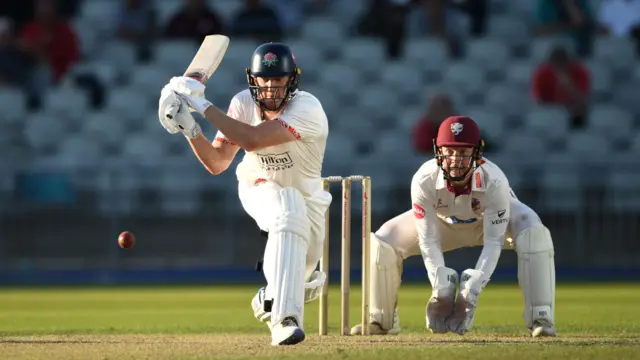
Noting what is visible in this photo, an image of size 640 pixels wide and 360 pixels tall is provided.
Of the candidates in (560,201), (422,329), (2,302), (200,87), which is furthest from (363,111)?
(200,87)

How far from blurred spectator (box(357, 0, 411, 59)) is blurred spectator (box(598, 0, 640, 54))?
2.38 metres

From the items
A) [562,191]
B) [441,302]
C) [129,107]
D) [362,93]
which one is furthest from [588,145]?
[441,302]

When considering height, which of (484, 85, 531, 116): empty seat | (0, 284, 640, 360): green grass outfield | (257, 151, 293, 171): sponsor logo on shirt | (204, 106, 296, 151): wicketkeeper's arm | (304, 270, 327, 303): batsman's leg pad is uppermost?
(484, 85, 531, 116): empty seat

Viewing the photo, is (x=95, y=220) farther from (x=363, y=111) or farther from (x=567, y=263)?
(x=567, y=263)

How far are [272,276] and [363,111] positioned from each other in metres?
8.36

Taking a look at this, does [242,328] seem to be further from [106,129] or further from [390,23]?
[390,23]

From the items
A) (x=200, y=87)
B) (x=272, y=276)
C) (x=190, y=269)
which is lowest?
(x=190, y=269)

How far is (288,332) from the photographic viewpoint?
17.8ft

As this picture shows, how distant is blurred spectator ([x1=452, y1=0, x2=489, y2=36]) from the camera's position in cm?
1474

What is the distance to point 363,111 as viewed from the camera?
13.8 metres

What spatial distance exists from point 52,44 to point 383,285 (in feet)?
28.7

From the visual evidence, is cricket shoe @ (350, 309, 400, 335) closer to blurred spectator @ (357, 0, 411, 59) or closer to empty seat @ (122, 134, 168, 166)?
empty seat @ (122, 134, 168, 166)

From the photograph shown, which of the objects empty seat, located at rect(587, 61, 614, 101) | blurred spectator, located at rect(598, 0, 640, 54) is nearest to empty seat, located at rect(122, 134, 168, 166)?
empty seat, located at rect(587, 61, 614, 101)

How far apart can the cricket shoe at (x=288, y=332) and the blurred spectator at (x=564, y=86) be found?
874cm
